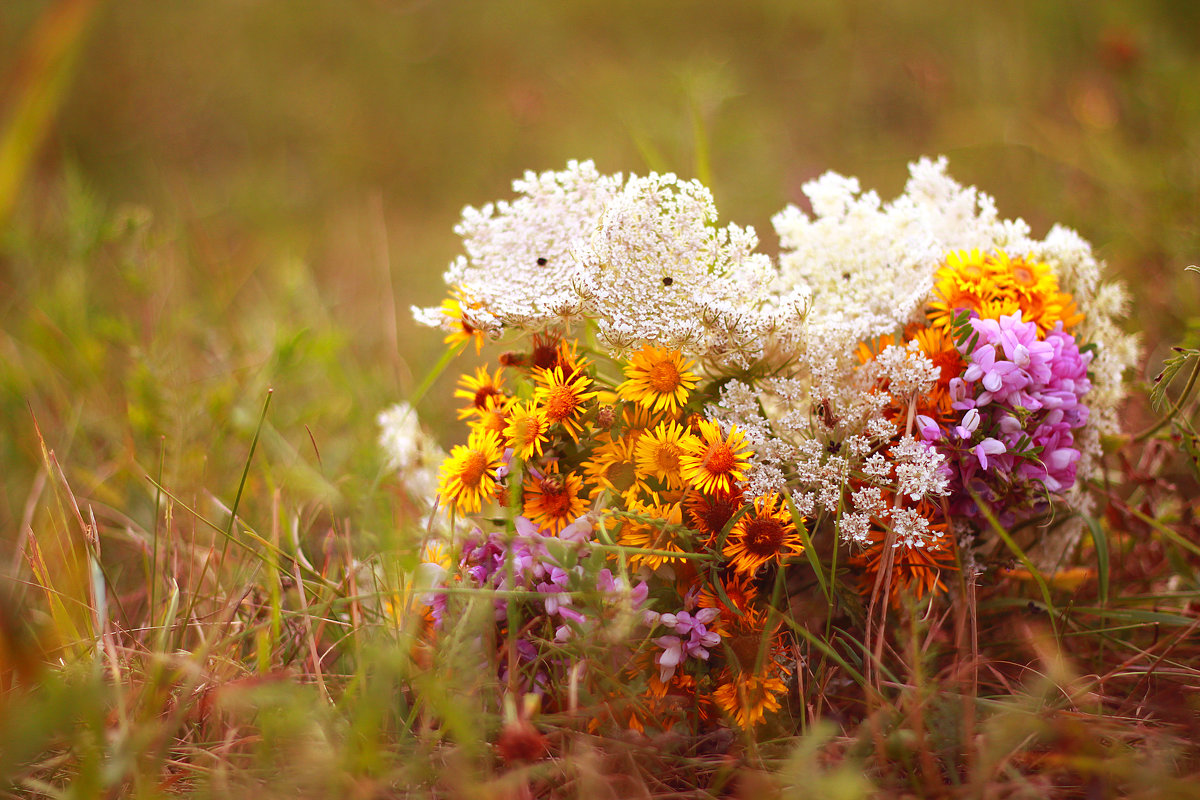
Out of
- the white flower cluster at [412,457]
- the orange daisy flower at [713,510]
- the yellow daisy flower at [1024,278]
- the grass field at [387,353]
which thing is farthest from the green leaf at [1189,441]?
the white flower cluster at [412,457]

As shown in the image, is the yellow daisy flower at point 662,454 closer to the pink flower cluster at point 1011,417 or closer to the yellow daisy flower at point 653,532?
the yellow daisy flower at point 653,532

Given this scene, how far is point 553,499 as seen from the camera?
959 millimetres

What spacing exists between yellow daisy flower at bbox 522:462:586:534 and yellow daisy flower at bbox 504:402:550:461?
43mm

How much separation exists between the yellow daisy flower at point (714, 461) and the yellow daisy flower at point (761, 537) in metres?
0.05

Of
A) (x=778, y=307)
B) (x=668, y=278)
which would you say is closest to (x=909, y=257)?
(x=778, y=307)

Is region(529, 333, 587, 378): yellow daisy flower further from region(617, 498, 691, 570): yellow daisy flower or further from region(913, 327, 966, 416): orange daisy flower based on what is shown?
region(913, 327, 966, 416): orange daisy flower

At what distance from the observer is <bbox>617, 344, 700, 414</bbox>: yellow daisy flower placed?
0.92 metres

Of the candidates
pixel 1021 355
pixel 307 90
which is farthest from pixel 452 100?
pixel 1021 355

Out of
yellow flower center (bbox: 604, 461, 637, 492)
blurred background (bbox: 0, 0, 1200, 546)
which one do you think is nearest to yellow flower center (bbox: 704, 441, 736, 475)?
yellow flower center (bbox: 604, 461, 637, 492)

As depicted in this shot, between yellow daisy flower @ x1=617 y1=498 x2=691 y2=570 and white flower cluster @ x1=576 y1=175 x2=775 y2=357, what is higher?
white flower cluster @ x1=576 y1=175 x2=775 y2=357

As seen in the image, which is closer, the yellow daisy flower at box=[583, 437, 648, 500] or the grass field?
the grass field

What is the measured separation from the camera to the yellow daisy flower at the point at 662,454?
35.6 inches

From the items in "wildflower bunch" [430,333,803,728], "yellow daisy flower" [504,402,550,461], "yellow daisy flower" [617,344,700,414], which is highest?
"yellow daisy flower" [617,344,700,414]

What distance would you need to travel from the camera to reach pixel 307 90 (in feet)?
12.4
